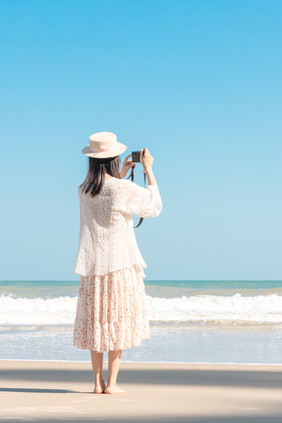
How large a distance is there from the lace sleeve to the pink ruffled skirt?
343 millimetres

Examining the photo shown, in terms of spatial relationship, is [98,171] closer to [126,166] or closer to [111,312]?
[126,166]

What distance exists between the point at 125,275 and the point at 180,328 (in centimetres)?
697

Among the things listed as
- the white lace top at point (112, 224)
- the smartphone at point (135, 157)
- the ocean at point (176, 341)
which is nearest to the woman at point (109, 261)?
the white lace top at point (112, 224)

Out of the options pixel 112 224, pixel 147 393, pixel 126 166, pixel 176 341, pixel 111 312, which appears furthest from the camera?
pixel 176 341

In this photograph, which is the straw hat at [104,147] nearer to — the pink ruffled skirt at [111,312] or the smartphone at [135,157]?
the smartphone at [135,157]

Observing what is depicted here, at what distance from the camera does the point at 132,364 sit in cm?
548

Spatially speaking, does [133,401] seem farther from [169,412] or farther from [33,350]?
[33,350]

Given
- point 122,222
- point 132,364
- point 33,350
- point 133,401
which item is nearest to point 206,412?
point 133,401

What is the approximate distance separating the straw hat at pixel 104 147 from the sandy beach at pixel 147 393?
1.42 meters

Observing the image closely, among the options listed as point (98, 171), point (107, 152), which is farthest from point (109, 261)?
point (107, 152)

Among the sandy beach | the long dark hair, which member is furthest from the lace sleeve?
the sandy beach

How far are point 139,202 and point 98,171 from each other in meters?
0.31

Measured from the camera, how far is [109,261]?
12.4 ft

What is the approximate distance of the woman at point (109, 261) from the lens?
3.74 meters
